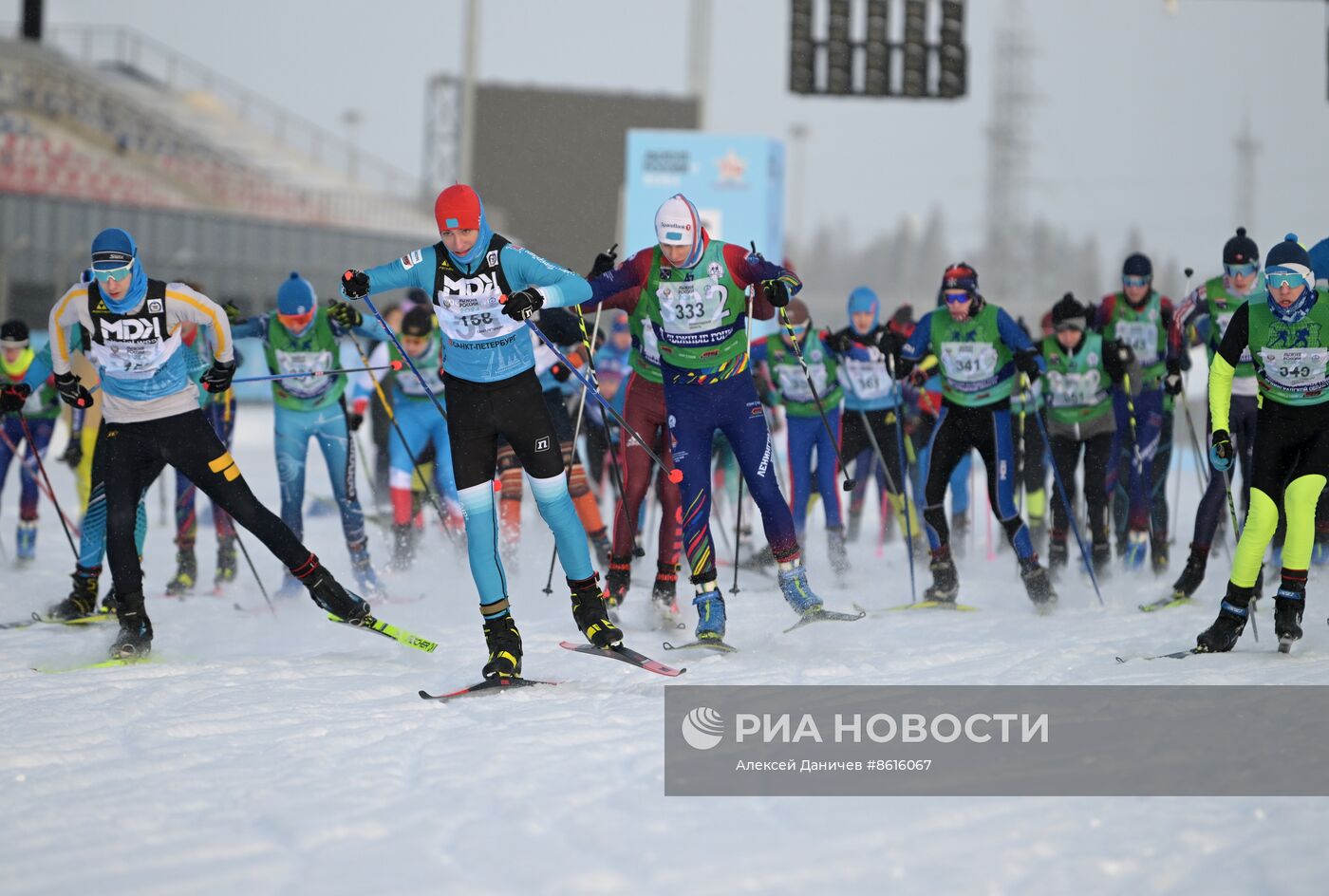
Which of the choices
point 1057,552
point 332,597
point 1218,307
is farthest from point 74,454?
point 1218,307

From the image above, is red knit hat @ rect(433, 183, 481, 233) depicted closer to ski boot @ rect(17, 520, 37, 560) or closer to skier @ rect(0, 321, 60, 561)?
skier @ rect(0, 321, 60, 561)

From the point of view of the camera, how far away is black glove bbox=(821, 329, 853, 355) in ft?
28.8

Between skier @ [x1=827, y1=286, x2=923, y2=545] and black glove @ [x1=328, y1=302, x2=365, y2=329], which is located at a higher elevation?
black glove @ [x1=328, y1=302, x2=365, y2=329]

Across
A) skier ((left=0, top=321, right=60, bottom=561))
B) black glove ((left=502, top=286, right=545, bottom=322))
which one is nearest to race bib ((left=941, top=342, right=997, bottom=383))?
black glove ((left=502, top=286, right=545, bottom=322))

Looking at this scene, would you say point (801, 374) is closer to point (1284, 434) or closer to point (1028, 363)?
point (1028, 363)

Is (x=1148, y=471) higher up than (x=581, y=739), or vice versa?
(x=1148, y=471)

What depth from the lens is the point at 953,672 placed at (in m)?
5.75

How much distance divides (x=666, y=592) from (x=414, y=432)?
8.79 ft

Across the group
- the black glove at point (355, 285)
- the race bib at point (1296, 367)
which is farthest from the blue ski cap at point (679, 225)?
the race bib at point (1296, 367)

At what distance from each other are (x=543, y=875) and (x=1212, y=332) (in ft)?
19.2

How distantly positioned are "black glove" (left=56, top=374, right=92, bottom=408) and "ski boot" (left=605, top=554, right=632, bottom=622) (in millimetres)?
2696

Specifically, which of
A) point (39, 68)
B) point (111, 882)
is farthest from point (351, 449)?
point (39, 68)

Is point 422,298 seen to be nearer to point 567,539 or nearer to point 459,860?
point 567,539

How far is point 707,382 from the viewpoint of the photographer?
6496 millimetres
